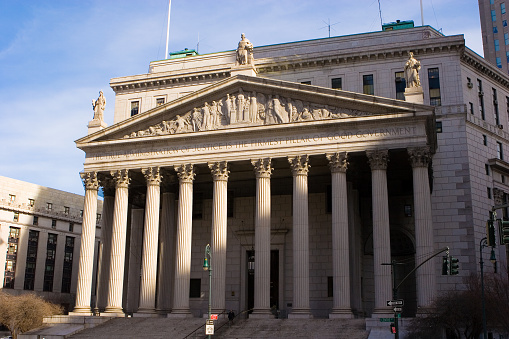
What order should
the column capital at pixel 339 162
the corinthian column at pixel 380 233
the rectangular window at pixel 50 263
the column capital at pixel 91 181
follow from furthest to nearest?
the rectangular window at pixel 50 263, the column capital at pixel 91 181, the column capital at pixel 339 162, the corinthian column at pixel 380 233

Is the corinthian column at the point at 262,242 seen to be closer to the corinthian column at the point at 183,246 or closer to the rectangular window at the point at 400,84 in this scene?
the corinthian column at the point at 183,246

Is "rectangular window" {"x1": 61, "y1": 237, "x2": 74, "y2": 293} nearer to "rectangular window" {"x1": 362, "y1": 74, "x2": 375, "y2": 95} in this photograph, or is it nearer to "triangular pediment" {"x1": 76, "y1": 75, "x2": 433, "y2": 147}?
"triangular pediment" {"x1": 76, "y1": 75, "x2": 433, "y2": 147}

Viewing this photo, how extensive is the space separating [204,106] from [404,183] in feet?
61.3

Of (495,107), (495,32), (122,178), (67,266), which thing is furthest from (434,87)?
(495,32)

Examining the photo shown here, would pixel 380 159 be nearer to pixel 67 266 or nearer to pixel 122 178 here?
pixel 122 178

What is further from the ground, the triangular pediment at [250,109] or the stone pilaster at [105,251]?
the triangular pediment at [250,109]

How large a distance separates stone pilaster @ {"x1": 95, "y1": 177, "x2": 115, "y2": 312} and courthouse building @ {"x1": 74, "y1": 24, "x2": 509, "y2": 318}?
148 millimetres

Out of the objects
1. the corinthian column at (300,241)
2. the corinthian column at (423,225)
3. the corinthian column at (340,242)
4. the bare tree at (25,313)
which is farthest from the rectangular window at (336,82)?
the bare tree at (25,313)

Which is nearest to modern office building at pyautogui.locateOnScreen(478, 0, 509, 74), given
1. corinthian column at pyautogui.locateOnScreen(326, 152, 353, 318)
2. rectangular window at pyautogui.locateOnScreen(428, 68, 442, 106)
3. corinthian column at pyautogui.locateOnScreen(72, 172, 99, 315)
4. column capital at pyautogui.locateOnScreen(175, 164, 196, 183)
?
rectangular window at pyautogui.locateOnScreen(428, 68, 442, 106)

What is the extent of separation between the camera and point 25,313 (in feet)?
181

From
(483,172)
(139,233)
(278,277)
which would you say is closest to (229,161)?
(278,277)

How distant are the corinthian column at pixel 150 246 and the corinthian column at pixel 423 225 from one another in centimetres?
2017

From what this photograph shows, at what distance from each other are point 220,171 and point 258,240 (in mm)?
6357

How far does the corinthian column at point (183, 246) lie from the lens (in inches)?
1884
